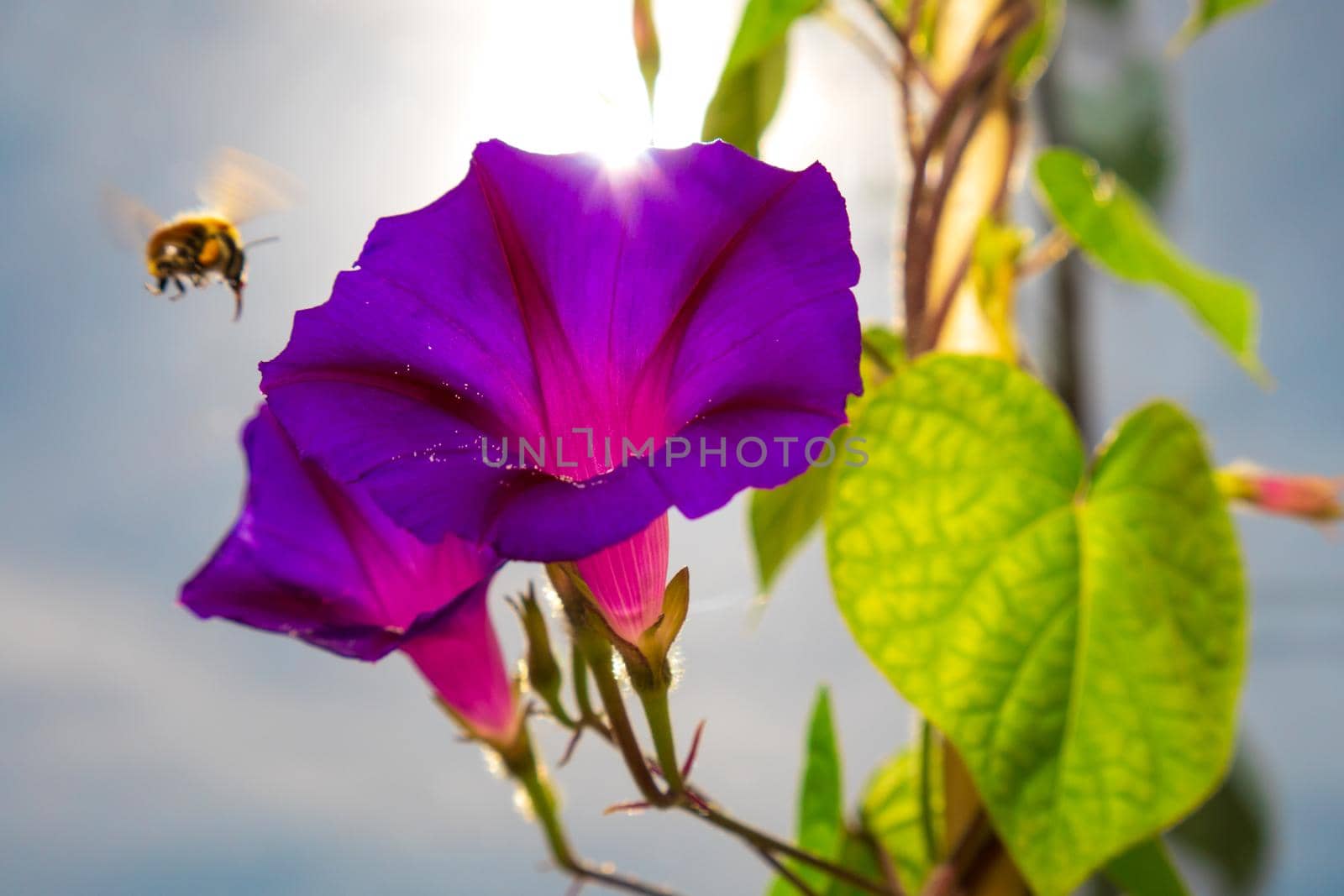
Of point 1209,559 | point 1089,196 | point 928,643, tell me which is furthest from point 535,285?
point 1089,196

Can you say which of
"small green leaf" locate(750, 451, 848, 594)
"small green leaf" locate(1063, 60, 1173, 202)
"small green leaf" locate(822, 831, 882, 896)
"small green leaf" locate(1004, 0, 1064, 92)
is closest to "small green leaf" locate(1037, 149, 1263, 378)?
"small green leaf" locate(1004, 0, 1064, 92)

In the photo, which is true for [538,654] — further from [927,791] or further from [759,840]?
[927,791]

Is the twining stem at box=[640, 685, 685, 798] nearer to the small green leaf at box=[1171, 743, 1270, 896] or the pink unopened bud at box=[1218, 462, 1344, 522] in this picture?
the pink unopened bud at box=[1218, 462, 1344, 522]

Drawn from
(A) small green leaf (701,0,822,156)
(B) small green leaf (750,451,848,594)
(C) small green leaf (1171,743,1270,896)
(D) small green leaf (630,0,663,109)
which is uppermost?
(A) small green leaf (701,0,822,156)

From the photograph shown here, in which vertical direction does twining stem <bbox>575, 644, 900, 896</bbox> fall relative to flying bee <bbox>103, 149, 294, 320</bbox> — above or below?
below

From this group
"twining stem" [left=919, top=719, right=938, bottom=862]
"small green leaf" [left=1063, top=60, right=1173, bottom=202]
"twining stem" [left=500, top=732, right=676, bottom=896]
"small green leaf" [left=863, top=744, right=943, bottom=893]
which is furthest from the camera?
"small green leaf" [left=1063, top=60, right=1173, bottom=202]

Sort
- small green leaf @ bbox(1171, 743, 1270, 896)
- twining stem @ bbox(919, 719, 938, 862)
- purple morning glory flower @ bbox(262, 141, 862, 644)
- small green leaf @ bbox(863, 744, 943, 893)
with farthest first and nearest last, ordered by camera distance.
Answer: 1. small green leaf @ bbox(1171, 743, 1270, 896)
2. small green leaf @ bbox(863, 744, 943, 893)
3. twining stem @ bbox(919, 719, 938, 862)
4. purple morning glory flower @ bbox(262, 141, 862, 644)

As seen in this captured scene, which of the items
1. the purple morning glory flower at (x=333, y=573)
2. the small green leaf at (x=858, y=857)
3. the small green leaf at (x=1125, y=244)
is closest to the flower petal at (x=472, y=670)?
the purple morning glory flower at (x=333, y=573)

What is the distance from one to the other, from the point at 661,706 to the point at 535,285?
0.39 ft

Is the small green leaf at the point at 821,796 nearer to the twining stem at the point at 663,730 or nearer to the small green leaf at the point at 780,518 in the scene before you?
the small green leaf at the point at 780,518

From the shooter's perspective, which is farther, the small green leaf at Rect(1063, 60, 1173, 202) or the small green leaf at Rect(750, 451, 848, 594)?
the small green leaf at Rect(1063, 60, 1173, 202)

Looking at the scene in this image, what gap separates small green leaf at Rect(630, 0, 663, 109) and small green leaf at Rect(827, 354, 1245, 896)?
6.8 inches

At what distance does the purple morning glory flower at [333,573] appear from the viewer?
33 cm

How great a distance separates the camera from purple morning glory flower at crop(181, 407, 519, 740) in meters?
0.33
